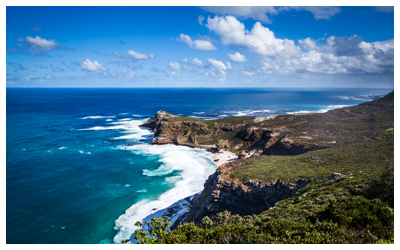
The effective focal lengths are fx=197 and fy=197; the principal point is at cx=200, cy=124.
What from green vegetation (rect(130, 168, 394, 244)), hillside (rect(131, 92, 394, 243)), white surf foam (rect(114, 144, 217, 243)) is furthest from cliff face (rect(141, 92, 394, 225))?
green vegetation (rect(130, 168, 394, 244))

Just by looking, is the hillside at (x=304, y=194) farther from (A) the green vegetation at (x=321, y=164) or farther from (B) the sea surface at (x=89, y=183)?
(B) the sea surface at (x=89, y=183)

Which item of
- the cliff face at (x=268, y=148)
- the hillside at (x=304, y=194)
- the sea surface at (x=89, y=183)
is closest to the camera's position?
the hillside at (x=304, y=194)

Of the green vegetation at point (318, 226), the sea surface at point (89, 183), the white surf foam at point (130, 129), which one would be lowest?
the sea surface at point (89, 183)

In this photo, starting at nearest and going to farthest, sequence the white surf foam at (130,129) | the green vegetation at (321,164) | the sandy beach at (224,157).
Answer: the green vegetation at (321,164), the sandy beach at (224,157), the white surf foam at (130,129)

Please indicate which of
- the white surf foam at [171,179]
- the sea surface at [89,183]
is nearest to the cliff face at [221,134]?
the white surf foam at [171,179]

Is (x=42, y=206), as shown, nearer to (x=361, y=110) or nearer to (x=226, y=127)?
(x=226, y=127)

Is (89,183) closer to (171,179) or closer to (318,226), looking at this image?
(171,179)
